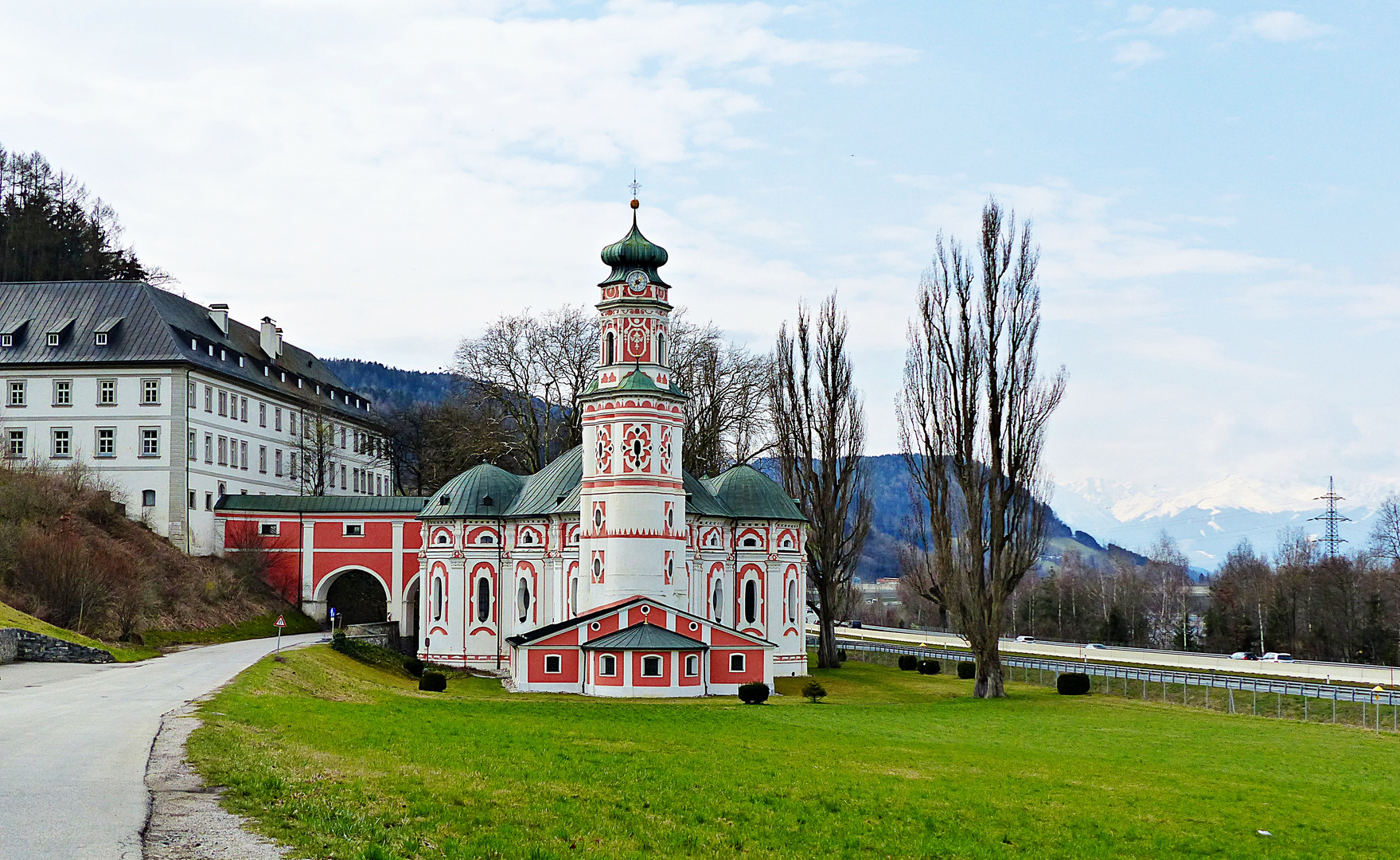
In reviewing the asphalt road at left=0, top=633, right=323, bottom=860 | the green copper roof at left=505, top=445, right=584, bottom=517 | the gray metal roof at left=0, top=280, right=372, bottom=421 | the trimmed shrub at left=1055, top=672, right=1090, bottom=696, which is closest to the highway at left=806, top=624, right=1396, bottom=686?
the trimmed shrub at left=1055, top=672, right=1090, bottom=696

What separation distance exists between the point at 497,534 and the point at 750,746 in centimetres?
3397

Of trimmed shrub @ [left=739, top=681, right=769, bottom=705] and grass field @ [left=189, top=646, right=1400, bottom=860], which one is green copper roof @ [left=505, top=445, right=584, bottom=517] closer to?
trimmed shrub @ [left=739, top=681, right=769, bottom=705]

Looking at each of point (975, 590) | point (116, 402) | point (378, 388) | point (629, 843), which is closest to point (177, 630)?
point (116, 402)

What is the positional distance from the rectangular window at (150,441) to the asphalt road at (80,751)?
2935cm

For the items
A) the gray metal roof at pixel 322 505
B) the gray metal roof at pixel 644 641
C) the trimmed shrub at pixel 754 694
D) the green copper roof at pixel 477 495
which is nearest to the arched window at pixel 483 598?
the green copper roof at pixel 477 495

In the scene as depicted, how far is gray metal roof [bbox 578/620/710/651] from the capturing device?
46.6 meters

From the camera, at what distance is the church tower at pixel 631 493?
164 feet

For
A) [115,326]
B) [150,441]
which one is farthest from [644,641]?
[115,326]

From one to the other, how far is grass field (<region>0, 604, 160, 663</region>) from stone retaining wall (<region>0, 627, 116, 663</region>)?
0.85ft

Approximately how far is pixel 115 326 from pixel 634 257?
2746 cm

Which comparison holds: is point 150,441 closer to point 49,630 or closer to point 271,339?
point 271,339

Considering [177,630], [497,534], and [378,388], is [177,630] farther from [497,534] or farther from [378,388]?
[378,388]

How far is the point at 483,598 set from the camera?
57.8 m

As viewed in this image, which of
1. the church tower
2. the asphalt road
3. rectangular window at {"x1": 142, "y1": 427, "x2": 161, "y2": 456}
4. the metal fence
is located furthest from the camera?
rectangular window at {"x1": 142, "y1": 427, "x2": 161, "y2": 456}
